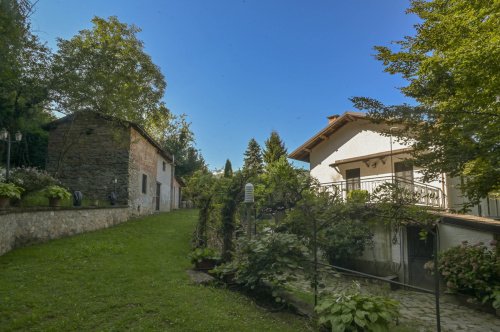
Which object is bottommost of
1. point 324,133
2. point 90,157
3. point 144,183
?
point 144,183

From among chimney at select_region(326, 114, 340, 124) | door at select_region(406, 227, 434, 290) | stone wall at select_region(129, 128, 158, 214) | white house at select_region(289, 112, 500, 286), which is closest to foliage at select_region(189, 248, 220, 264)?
white house at select_region(289, 112, 500, 286)

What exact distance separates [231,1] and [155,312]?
7.97m

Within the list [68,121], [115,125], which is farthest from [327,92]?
[68,121]

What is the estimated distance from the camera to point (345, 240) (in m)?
9.68

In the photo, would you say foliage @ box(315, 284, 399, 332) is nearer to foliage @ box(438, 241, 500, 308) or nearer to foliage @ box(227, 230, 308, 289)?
foliage @ box(227, 230, 308, 289)

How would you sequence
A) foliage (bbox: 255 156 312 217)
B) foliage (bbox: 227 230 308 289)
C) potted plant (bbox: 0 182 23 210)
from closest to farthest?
1. foliage (bbox: 227 230 308 289)
2. foliage (bbox: 255 156 312 217)
3. potted plant (bbox: 0 182 23 210)

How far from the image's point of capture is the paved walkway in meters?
5.57

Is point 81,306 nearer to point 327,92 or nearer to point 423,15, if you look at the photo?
point 423,15

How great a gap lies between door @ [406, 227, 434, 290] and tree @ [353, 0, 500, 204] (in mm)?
4654

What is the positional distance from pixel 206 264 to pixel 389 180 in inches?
322

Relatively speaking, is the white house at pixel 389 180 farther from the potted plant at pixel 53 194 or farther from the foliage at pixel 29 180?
the foliage at pixel 29 180

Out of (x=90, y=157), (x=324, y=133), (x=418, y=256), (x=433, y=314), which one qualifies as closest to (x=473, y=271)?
(x=433, y=314)

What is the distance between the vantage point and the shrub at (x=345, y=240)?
9.62 m

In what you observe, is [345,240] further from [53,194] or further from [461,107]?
[53,194]
